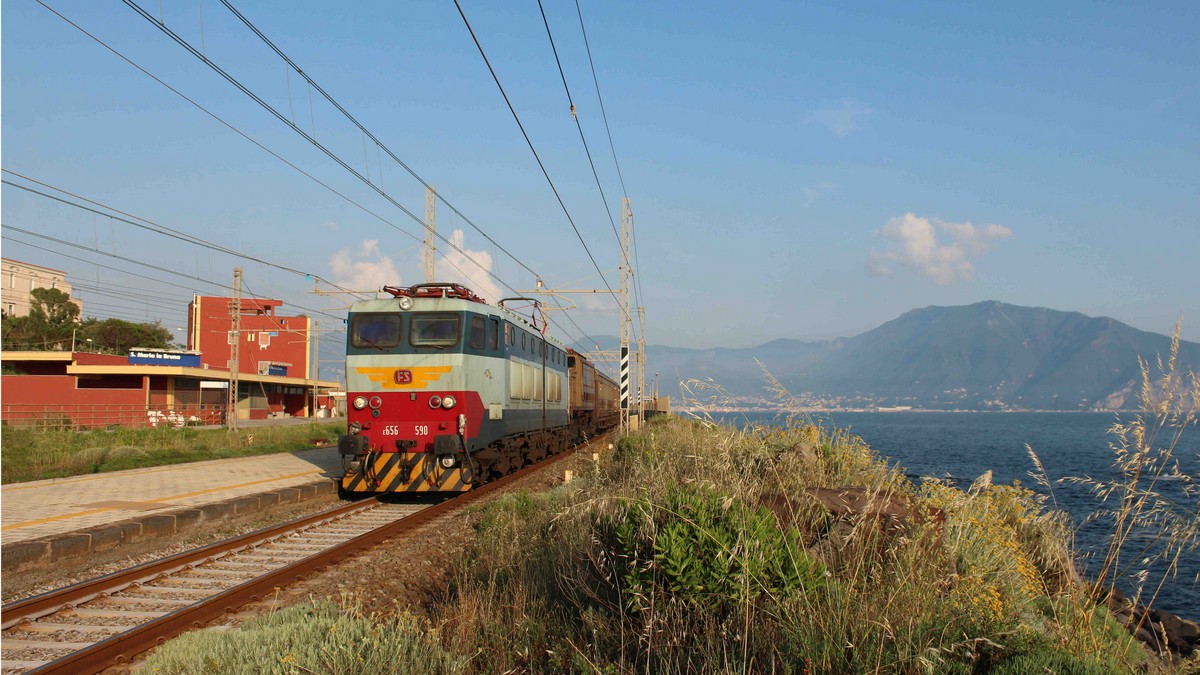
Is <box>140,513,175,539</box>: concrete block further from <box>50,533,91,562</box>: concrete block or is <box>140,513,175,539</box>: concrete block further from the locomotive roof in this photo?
the locomotive roof

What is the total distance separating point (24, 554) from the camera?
8.22 m

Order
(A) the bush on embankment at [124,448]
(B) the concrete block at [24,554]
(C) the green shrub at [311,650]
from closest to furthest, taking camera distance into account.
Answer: (C) the green shrub at [311,650]
(B) the concrete block at [24,554]
(A) the bush on embankment at [124,448]

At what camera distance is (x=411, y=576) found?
7914 mm

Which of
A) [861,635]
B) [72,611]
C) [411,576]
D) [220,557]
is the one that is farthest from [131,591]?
[861,635]

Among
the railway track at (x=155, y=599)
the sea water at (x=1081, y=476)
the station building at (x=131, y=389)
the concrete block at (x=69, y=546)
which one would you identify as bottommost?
the sea water at (x=1081, y=476)

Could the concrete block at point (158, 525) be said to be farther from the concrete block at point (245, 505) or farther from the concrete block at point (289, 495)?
the concrete block at point (289, 495)

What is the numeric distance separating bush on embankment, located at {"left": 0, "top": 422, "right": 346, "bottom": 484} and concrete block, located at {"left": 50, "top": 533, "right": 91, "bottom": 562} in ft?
26.9

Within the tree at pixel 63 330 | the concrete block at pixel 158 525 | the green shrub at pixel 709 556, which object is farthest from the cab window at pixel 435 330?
the tree at pixel 63 330

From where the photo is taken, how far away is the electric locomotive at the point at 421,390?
1358cm

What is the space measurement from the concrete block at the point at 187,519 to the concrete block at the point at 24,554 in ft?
7.28

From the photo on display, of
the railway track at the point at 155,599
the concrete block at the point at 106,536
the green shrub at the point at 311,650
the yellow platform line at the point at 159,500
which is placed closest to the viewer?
the green shrub at the point at 311,650

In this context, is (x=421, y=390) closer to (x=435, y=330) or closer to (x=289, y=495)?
(x=435, y=330)

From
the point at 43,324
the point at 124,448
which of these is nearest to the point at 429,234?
the point at 124,448

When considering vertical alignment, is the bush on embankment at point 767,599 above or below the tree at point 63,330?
below
